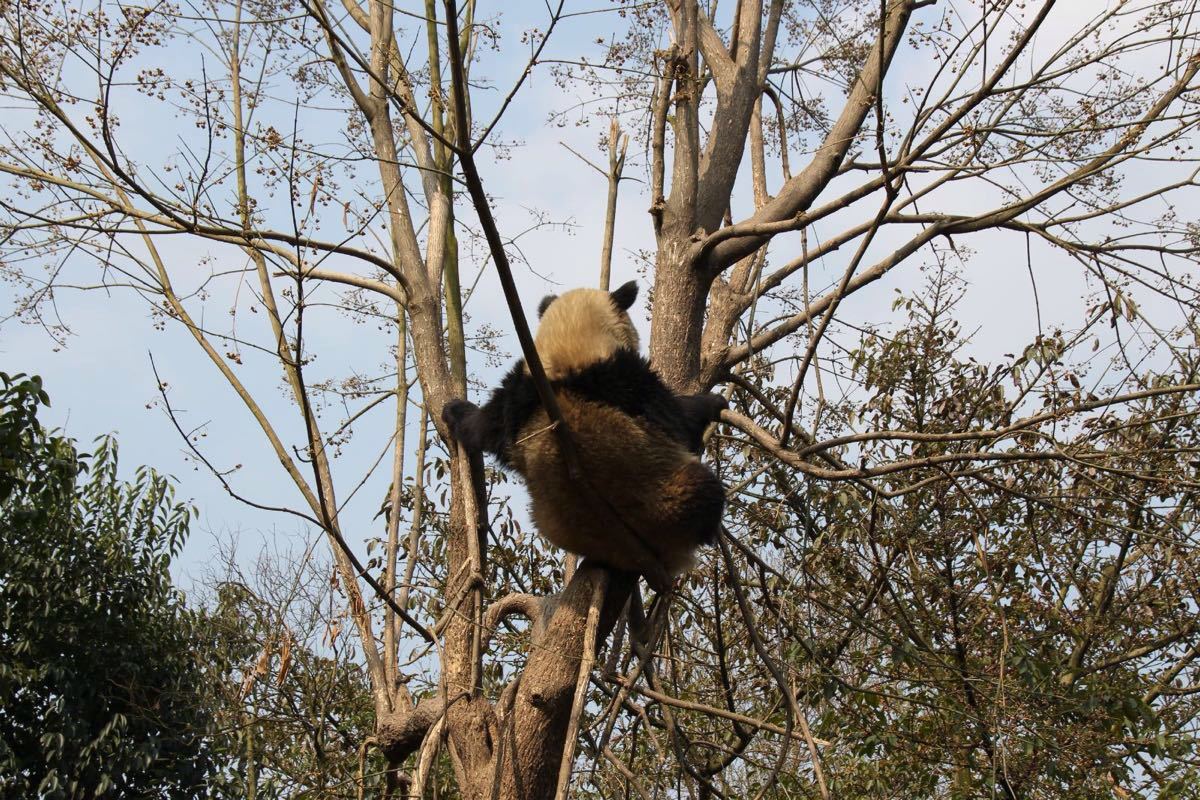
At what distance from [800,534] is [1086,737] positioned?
2.03m

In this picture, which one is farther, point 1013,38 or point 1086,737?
point 1086,737

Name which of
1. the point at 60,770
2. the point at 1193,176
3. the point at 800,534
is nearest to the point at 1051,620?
the point at 800,534

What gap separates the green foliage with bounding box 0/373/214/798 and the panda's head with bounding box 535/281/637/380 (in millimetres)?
4874

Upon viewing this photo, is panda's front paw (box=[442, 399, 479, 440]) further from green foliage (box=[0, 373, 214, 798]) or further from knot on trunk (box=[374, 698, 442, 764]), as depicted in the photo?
green foliage (box=[0, 373, 214, 798])

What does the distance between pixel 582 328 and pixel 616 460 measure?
2.48 feet

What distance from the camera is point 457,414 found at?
178 inches

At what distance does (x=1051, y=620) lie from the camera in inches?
235

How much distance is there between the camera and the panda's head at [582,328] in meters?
4.42

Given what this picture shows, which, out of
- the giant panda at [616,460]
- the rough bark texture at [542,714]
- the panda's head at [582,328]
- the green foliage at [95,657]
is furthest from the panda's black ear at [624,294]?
the green foliage at [95,657]

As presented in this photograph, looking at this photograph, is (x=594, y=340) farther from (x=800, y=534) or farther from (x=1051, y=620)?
(x=1051, y=620)

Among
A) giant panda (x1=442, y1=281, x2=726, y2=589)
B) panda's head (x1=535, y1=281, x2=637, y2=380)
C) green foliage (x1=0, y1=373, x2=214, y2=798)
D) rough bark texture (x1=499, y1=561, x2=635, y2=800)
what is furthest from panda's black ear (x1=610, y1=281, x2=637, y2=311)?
green foliage (x1=0, y1=373, x2=214, y2=798)

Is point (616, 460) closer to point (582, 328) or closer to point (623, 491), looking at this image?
point (623, 491)

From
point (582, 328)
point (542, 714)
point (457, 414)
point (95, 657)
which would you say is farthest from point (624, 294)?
point (95, 657)

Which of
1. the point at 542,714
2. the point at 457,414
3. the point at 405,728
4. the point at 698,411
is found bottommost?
the point at 542,714
